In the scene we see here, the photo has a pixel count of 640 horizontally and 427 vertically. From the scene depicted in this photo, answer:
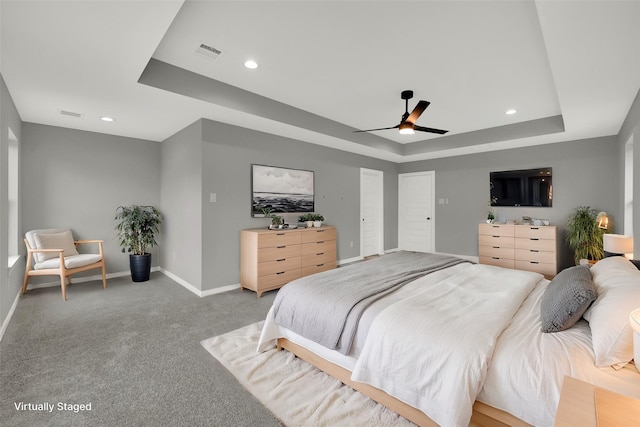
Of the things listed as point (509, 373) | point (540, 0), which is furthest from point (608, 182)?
point (509, 373)

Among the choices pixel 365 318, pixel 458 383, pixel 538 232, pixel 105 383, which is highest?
pixel 538 232

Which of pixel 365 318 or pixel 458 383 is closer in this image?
pixel 458 383

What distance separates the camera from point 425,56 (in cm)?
262

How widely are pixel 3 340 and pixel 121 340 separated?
0.97m

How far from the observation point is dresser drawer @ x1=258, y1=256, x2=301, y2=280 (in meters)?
3.81

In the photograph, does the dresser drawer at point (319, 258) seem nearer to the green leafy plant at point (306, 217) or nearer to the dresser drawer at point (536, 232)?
the green leafy plant at point (306, 217)

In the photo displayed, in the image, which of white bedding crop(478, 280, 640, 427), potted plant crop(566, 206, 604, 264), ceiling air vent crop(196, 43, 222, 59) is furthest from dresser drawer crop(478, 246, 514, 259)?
ceiling air vent crop(196, 43, 222, 59)

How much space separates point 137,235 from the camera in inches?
175

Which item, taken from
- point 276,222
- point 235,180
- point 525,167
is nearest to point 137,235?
point 235,180

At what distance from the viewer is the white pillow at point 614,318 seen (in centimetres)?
121

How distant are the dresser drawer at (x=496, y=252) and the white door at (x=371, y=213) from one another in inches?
81.1

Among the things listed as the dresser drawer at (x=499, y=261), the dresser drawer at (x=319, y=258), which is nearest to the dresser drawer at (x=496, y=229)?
the dresser drawer at (x=499, y=261)

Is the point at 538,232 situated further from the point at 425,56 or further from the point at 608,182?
the point at 425,56

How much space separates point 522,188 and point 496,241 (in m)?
1.11
